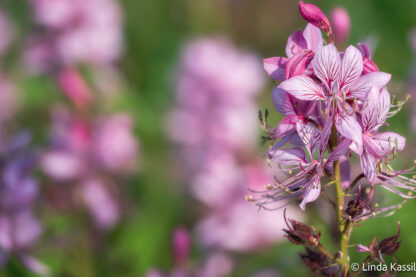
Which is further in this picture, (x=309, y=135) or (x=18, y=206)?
(x=18, y=206)

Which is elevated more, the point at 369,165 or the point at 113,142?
→ the point at 113,142

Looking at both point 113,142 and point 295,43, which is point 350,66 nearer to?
point 295,43


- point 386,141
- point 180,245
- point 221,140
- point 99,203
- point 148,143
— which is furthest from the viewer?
point 148,143

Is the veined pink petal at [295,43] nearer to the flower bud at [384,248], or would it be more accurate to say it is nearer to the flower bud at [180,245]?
the flower bud at [384,248]

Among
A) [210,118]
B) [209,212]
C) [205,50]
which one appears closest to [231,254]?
[209,212]

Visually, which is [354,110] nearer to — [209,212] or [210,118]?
[209,212]


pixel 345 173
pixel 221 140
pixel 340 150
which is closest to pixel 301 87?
pixel 340 150
